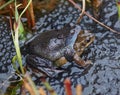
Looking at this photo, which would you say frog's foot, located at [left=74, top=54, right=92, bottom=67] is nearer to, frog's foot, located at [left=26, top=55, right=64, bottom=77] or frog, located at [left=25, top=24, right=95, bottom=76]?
frog, located at [left=25, top=24, right=95, bottom=76]

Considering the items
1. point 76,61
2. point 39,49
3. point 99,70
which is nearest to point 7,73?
point 39,49

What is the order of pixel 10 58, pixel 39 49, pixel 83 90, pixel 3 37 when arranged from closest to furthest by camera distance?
1. pixel 83 90
2. pixel 39 49
3. pixel 10 58
4. pixel 3 37

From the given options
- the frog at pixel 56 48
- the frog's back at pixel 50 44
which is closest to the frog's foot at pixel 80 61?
the frog at pixel 56 48

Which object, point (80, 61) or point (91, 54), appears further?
point (91, 54)

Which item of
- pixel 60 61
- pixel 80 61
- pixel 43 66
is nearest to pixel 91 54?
pixel 80 61

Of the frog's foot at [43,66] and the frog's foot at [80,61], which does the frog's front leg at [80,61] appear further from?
the frog's foot at [43,66]

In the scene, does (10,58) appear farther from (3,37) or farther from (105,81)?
(105,81)

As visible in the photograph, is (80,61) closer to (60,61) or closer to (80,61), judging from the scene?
(80,61)
